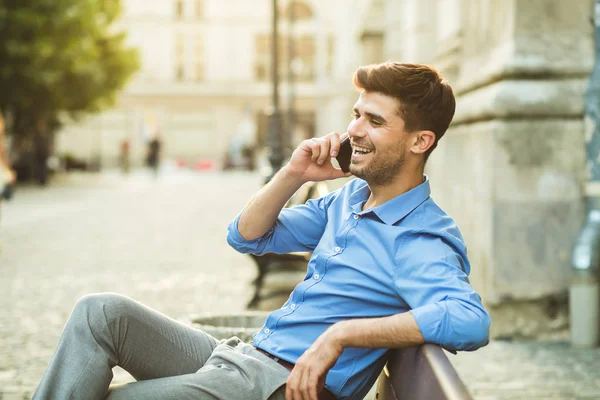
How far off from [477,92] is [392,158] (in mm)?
4263

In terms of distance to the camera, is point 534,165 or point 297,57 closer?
point 534,165

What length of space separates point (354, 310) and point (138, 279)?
22.3ft

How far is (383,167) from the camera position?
116 inches

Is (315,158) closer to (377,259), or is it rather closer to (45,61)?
(377,259)

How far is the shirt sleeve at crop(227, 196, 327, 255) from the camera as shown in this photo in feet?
10.9

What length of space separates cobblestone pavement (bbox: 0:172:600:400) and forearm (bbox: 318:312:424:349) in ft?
7.49

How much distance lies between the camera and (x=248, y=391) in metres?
2.79

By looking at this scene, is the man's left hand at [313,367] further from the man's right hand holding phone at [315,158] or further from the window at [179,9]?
the window at [179,9]

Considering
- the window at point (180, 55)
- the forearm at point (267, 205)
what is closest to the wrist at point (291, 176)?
the forearm at point (267, 205)

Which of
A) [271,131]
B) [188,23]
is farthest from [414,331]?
[188,23]

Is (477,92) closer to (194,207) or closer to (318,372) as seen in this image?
(318,372)

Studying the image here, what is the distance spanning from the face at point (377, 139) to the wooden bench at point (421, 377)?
0.55 m

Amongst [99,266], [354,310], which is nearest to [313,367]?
[354,310]

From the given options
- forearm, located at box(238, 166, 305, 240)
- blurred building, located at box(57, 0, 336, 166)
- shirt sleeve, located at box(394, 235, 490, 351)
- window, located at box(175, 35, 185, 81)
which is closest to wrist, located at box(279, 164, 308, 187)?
forearm, located at box(238, 166, 305, 240)
